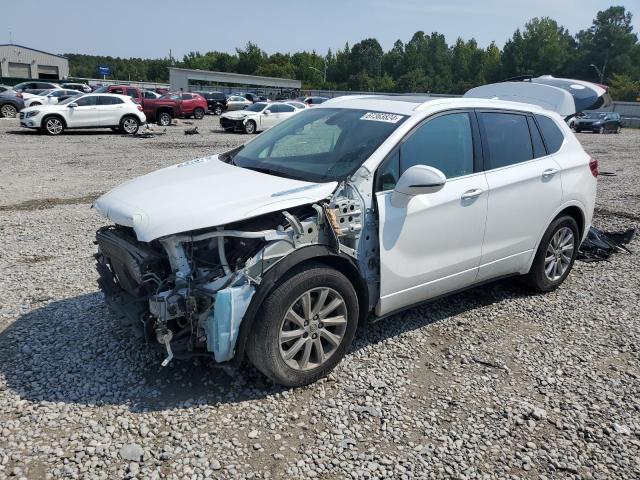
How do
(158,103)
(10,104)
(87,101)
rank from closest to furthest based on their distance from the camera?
(87,101) < (158,103) < (10,104)

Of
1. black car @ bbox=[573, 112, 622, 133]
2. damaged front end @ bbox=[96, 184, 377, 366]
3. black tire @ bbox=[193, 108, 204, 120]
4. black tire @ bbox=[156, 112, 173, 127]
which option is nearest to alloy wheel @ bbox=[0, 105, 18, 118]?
black tire @ bbox=[156, 112, 173, 127]

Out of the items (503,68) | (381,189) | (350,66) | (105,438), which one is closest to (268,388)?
(105,438)

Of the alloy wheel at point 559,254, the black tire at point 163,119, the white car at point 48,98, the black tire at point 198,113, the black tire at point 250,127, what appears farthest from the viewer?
the black tire at point 198,113

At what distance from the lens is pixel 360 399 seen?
3453 mm

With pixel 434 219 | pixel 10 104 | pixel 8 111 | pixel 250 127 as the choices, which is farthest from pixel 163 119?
pixel 434 219

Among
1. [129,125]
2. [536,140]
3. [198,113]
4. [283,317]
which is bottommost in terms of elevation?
[283,317]

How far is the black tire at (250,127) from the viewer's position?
942 inches

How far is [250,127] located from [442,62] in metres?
109

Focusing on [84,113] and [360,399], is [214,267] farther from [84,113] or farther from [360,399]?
[84,113]

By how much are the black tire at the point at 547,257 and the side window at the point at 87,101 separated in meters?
20.0

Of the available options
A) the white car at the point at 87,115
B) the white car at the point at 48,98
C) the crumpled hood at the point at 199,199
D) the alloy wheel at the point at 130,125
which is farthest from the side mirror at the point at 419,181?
the white car at the point at 48,98

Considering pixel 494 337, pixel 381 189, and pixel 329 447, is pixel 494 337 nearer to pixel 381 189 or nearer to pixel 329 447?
pixel 381 189

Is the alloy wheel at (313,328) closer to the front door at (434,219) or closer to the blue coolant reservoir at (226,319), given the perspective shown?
the blue coolant reservoir at (226,319)

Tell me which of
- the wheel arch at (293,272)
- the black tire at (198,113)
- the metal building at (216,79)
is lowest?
the wheel arch at (293,272)
